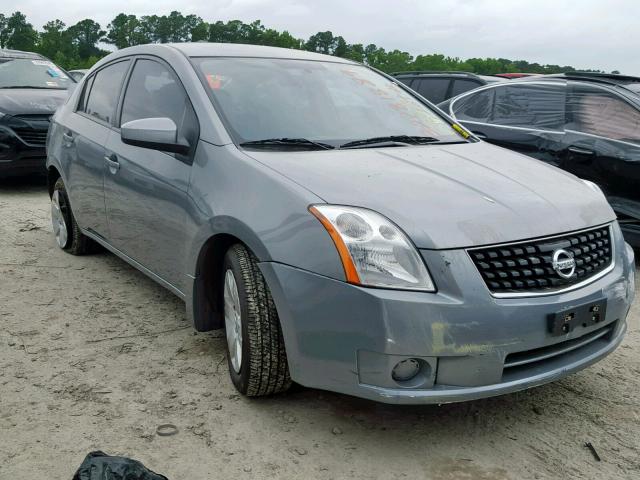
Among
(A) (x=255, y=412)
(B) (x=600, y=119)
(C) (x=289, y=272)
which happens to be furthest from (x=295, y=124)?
(B) (x=600, y=119)

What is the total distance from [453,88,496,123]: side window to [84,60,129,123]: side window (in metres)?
3.49

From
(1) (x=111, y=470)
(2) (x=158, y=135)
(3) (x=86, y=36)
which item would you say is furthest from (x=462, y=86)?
(3) (x=86, y=36)

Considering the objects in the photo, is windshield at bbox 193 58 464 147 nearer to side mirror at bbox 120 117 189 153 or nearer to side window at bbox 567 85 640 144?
side mirror at bbox 120 117 189 153

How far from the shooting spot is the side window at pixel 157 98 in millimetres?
3457

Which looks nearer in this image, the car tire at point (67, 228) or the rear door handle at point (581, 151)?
the car tire at point (67, 228)

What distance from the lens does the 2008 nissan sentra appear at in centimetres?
246

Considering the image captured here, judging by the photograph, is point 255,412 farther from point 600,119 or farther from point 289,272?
point 600,119

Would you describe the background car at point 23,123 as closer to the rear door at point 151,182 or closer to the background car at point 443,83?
the rear door at point 151,182

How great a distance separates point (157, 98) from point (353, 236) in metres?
1.86

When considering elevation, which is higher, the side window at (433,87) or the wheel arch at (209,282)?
the side window at (433,87)

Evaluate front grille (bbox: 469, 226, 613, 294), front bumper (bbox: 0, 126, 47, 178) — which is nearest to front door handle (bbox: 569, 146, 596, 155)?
front grille (bbox: 469, 226, 613, 294)

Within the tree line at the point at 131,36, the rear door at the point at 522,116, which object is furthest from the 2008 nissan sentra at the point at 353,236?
the tree line at the point at 131,36

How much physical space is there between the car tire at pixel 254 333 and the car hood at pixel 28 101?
19.4ft

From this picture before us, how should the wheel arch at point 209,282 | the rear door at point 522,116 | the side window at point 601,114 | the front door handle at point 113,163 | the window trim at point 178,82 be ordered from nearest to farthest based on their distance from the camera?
the wheel arch at point 209,282
the window trim at point 178,82
the front door handle at point 113,163
the side window at point 601,114
the rear door at point 522,116
